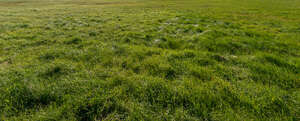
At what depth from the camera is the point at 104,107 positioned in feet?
7.34

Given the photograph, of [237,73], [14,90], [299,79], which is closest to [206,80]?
[237,73]

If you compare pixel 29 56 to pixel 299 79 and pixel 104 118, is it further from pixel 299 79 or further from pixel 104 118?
pixel 299 79

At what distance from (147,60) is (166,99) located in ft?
5.30

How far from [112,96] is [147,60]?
1647mm

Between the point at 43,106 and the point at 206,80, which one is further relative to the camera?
the point at 206,80

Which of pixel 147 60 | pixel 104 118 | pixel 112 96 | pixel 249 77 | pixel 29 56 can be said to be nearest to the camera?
pixel 104 118

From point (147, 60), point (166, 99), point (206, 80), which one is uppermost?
point (147, 60)

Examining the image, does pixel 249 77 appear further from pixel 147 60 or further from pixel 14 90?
pixel 14 90

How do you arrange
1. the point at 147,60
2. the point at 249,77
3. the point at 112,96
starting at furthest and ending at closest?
the point at 147,60
the point at 249,77
the point at 112,96

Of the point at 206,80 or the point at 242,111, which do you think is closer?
the point at 242,111

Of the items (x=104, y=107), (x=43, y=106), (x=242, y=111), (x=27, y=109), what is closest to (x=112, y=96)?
(x=104, y=107)

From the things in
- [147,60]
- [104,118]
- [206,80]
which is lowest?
[104,118]

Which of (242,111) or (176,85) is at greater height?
(176,85)

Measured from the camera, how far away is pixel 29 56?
4195 millimetres
